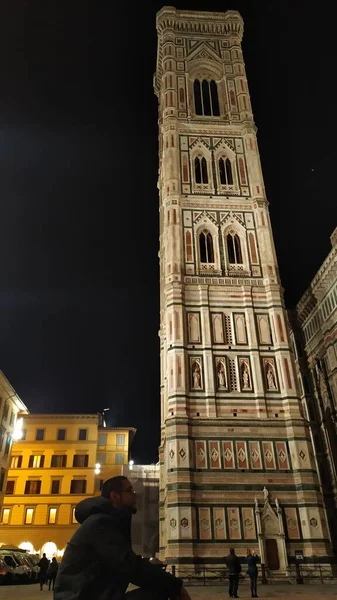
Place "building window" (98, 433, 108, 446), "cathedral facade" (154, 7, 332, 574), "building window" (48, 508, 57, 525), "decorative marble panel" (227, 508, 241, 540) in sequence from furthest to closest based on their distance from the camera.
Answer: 1. "building window" (98, 433, 108, 446)
2. "building window" (48, 508, 57, 525)
3. "cathedral facade" (154, 7, 332, 574)
4. "decorative marble panel" (227, 508, 241, 540)

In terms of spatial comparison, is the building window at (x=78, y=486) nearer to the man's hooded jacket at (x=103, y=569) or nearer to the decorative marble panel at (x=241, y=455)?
the decorative marble panel at (x=241, y=455)

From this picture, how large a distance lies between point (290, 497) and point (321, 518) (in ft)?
5.19

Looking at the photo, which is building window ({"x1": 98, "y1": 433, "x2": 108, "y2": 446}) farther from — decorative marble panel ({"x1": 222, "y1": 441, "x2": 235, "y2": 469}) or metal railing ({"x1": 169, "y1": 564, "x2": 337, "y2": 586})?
metal railing ({"x1": 169, "y1": 564, "x2": 337, "y2": 586})

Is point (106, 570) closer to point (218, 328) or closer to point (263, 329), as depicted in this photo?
point (218, 328)

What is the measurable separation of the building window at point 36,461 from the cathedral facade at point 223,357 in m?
16.4

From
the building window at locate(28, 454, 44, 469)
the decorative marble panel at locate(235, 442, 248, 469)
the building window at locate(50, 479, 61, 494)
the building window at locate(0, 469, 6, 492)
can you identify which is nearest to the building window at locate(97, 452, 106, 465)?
the building window at locate(50, 479, 61, 494)

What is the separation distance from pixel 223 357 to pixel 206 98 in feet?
71.4

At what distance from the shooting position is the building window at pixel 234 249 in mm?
29203

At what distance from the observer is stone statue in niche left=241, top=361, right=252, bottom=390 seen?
980 inches

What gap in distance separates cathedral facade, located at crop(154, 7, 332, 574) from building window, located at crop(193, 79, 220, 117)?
11 cm

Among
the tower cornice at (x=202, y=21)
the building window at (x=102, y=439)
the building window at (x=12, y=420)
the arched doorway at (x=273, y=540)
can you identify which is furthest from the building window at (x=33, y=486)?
the tower cornice at (x=202, y=21)

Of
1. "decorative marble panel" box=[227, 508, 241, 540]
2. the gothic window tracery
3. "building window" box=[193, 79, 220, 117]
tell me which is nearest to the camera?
"decorative marble panel" box=[227, 508, 241, 540]

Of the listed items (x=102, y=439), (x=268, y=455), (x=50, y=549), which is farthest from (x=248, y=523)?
(x=102, y=439)

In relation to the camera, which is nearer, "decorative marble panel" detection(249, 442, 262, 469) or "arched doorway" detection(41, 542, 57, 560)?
"decorative marble panel" detection(249, 442, 262, 469)
